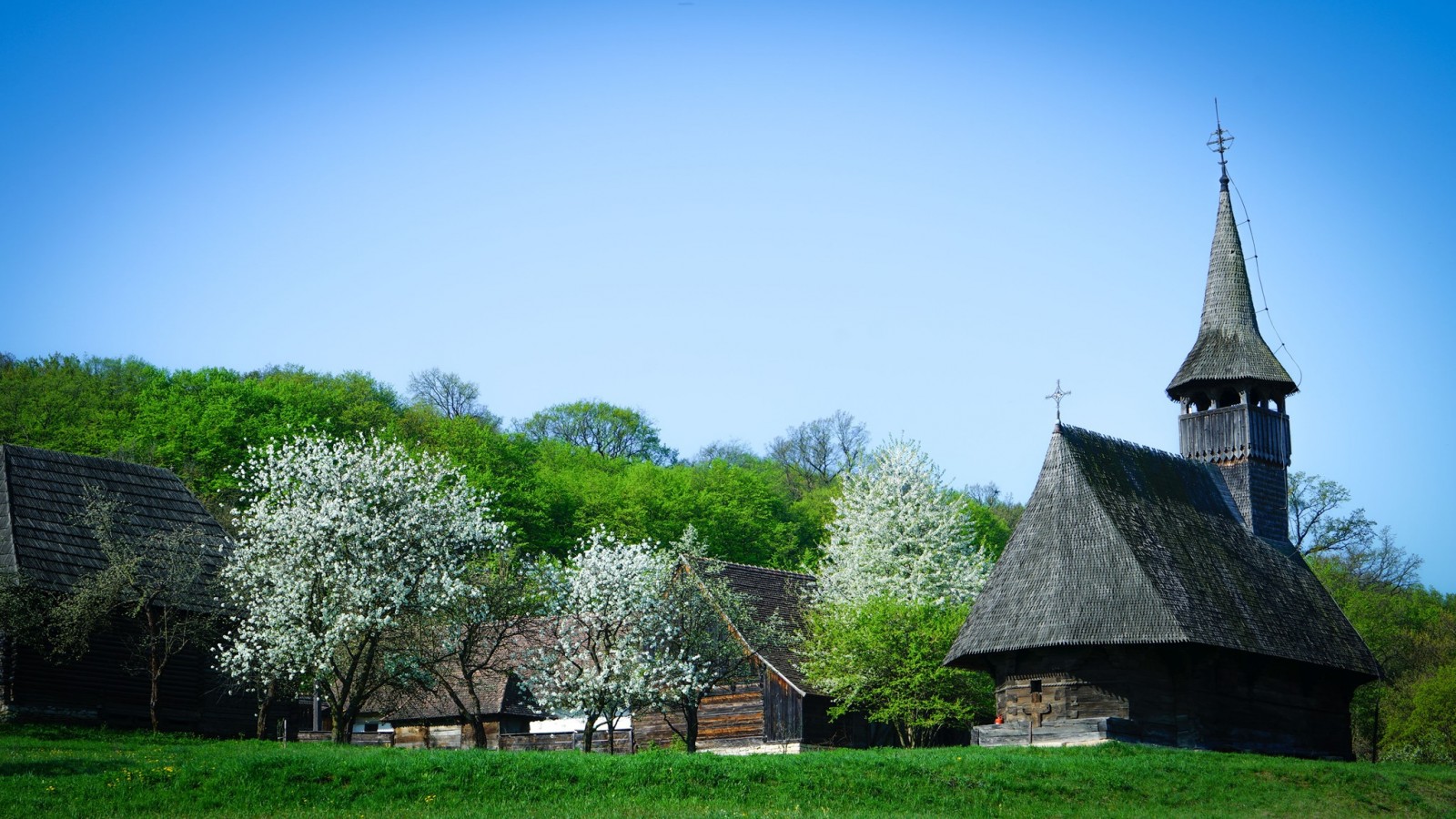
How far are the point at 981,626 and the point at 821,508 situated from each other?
141ft

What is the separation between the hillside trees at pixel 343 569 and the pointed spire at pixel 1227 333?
831 inches

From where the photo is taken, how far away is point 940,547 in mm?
43750

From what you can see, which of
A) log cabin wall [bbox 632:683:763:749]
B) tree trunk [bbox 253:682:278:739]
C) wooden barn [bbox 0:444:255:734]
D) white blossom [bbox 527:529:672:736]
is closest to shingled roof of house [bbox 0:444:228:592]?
wooden barn [bbox 0:444:255:734]

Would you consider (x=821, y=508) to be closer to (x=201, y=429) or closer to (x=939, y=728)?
(x=201, y=429)

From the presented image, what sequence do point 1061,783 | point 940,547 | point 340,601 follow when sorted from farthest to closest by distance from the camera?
point 940,547
point 340,601
point 1061,783

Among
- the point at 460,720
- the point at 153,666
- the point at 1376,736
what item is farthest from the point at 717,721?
the point at 1376,736

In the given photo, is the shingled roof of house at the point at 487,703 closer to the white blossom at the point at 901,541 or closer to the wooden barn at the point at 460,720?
the wooden barn at the point at 460,720

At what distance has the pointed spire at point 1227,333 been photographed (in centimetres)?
3950

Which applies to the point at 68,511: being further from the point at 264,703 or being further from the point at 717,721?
the point at 717,721

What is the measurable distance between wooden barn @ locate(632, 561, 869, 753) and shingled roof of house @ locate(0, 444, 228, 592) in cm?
1354

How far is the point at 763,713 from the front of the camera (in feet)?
125

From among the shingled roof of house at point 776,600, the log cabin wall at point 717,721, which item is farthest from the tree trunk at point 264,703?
the shingled roof of house at point 776,600

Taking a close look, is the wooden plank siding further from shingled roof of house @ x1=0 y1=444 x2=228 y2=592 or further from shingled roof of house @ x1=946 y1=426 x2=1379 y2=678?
shingled roof of house @ x1=946 y1=426 x2=1379 y2=678

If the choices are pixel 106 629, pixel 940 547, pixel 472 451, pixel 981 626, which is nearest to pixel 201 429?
pixel 472 451
